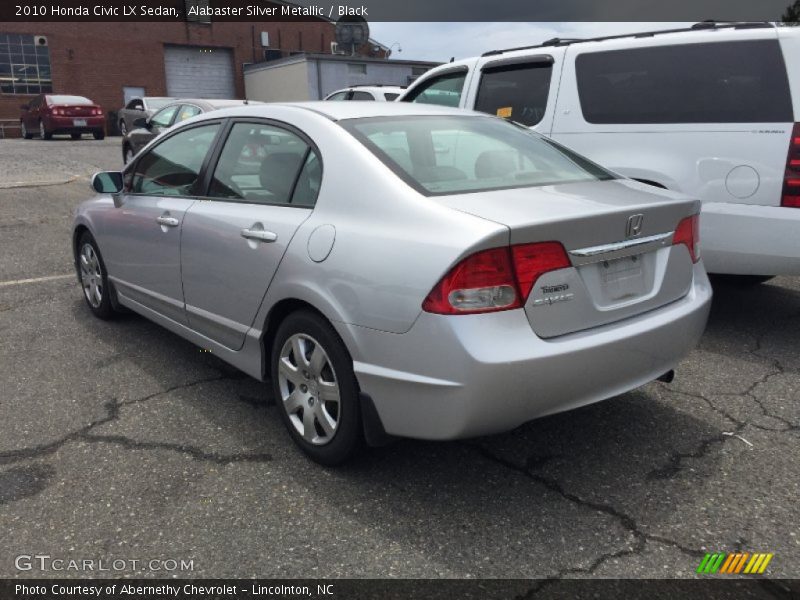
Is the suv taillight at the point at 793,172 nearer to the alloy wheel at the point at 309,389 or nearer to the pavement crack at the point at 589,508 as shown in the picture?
the pavement crack at the point at 589,508

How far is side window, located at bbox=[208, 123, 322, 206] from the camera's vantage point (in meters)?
3.14

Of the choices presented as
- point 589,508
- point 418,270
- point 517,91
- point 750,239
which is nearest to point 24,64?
point 517,91

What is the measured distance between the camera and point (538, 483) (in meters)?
2.87

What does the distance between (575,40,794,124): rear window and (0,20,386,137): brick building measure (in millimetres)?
30617

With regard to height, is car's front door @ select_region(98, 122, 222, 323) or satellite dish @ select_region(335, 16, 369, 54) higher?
satellite dish @ select_region(335, 16, 369, 54)

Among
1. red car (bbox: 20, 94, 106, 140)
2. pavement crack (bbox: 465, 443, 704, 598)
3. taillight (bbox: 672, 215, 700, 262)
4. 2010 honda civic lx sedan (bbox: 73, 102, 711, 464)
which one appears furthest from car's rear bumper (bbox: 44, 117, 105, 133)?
taillight (bbox: 672, 215, 700, 262)

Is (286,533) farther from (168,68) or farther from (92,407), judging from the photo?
(168,68)

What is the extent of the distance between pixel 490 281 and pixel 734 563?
4.21ft

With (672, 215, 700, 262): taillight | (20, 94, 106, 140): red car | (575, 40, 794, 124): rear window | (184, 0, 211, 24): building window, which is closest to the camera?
(672, 215, 700, 262): taillight

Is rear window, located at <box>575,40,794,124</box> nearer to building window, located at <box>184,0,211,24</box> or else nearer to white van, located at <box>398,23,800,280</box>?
white van, located at <box>398,23,800,280</box>

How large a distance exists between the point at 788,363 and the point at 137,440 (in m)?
3.73

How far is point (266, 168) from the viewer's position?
11.1 ft

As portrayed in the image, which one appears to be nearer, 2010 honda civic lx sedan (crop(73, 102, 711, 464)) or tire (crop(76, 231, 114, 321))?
2010 honda civic lx sedan (crop(73, 102, 711, 464))

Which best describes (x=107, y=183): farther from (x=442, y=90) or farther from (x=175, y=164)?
(x=442, y=90)
